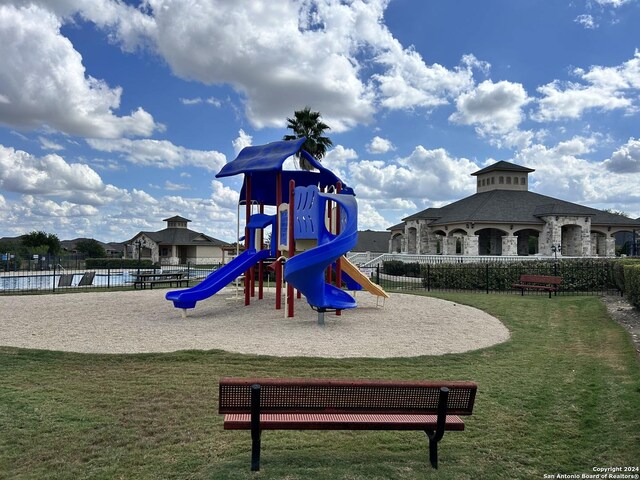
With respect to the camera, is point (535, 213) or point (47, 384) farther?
point (535, 213)

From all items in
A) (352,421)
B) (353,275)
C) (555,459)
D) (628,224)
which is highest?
(628,224)

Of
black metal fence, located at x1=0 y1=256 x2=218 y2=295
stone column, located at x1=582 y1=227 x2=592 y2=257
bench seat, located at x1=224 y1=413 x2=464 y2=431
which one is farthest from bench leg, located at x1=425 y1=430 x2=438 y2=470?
stone column, located at x1=582 y1=227 x2=592 y2=257

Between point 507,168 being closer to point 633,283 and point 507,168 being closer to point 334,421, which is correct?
point 633,283

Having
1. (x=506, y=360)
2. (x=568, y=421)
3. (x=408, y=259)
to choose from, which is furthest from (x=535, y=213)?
(x=568, y=421)

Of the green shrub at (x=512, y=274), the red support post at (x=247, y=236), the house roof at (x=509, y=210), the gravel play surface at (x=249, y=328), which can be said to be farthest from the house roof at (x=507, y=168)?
the red support post at (x=247, y=236)

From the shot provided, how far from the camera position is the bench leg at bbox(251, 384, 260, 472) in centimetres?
378

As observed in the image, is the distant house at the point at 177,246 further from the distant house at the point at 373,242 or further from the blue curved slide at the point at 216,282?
the blue curved slide at the point at 216,282

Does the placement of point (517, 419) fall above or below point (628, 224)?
below

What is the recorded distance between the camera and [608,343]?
9.44 metres

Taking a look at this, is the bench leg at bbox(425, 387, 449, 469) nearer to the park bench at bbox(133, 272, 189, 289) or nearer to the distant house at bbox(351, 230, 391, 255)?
the park bench at bbox(133, 272, 189, 289)

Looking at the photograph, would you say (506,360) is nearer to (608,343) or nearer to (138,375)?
(608,343)

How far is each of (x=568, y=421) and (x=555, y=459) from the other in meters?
1.17

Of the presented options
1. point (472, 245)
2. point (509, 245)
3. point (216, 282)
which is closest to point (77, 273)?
point (216, 282)

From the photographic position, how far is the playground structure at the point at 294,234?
36.5 feet
